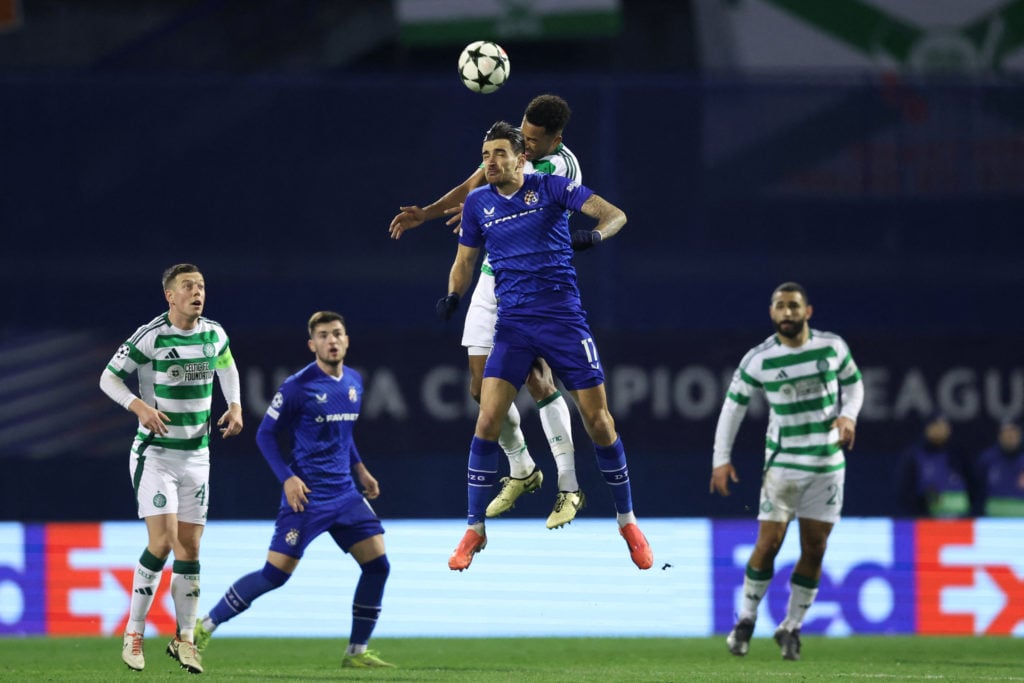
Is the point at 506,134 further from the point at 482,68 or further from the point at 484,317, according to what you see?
the point at 484,317

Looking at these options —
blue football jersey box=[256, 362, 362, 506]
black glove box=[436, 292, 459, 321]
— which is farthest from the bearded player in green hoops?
black glove box=[436, 292, 459, 321]

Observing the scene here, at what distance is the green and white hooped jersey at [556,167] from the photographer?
8477 mm

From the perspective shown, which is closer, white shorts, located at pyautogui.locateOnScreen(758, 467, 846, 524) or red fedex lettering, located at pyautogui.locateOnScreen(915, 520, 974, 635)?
white shorts, located at pyautogui.locateOnScreen(758, 467, 846, 524)

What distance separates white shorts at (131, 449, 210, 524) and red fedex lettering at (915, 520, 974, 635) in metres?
5.85

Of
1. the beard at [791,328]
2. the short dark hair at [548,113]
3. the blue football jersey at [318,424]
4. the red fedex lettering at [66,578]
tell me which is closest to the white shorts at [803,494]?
the beard at [791,328]

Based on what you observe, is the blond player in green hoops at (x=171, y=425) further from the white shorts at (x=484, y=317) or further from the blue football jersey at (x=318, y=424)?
the white shorts at (x=484, y=317)

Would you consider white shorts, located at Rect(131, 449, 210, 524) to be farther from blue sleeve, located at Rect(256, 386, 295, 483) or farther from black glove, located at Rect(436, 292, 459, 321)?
black glove, located at Rect(436, 292, 459, 321)

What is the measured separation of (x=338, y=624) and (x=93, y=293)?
13.3 ft

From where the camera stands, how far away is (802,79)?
15.2m

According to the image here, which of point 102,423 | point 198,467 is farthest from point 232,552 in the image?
point 198,467

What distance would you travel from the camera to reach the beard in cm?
1023

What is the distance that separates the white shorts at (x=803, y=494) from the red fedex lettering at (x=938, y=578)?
2.38 m

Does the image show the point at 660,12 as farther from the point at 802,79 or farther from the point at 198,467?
the point at 198,467

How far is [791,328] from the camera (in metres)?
10.2
